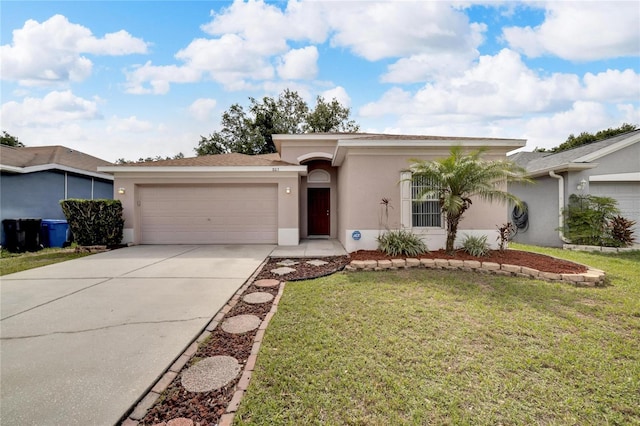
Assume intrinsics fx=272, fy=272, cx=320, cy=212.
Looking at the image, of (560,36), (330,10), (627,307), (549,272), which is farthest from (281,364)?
(560,36)

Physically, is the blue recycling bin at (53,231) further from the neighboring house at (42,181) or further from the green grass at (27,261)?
the neighboring house at (42,181)

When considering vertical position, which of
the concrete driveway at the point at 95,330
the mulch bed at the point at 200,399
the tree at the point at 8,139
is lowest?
the mulch bed at the point at 200,399

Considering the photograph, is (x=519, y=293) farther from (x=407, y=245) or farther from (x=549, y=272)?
(x=407, y=245)

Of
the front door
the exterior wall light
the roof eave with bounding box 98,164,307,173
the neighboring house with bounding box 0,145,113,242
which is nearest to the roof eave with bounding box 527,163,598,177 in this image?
the exterior wall light

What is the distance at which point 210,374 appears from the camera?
2680 millimetres

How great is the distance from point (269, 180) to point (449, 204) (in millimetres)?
6529

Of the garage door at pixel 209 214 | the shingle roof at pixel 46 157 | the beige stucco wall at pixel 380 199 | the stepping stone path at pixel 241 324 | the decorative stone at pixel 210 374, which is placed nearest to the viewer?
the decorative stone at pixel 210 374

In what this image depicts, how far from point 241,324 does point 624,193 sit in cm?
1452

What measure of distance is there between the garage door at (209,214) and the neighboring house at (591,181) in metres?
10.8

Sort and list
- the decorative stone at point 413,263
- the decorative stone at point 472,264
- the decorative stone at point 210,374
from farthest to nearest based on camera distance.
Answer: the decorative stone at point 413,263, the decorative stone at point 472,264, the decorative stone at point 210,374

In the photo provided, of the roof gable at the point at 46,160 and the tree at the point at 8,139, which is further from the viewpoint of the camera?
the tree at the point at 8,139

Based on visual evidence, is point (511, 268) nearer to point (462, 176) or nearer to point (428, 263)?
point (428, 263)

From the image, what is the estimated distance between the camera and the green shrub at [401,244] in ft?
24.3

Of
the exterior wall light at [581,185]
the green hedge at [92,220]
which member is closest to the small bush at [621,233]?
the exterior wall light at [581,185]
